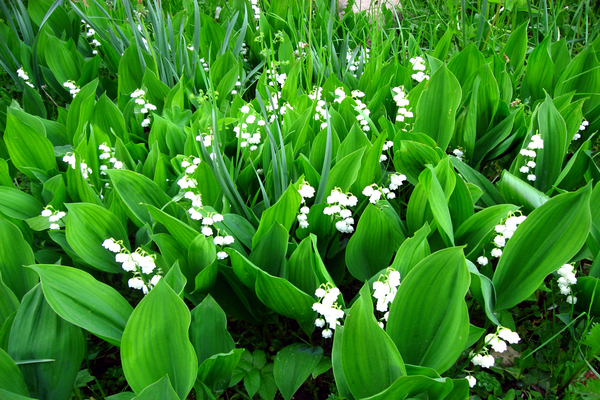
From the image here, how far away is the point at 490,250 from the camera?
1.41 meters

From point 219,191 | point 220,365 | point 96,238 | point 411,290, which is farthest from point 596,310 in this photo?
point 96,238

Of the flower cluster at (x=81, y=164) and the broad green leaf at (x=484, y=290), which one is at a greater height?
the flower cluster at (x=81, y=164)

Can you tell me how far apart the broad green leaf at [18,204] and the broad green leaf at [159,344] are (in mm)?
874

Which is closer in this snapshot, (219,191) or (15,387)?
(15,387)

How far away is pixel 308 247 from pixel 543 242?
649 millimetres

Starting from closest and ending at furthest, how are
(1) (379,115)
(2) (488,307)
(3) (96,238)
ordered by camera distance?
(2) (488,307)
(3) (96,238)
(1) (379,115)

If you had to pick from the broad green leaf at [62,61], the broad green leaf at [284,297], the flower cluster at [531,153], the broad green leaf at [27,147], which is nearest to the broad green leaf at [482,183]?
the flower cluster at [531,153]

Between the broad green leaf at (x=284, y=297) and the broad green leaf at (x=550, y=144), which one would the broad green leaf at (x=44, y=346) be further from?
the broad green leaf at (x=550, y=144)

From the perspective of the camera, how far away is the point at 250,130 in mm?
1829

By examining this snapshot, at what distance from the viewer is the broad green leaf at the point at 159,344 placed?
3.33 ft

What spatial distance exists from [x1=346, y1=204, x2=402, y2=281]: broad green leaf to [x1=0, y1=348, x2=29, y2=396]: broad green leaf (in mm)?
936

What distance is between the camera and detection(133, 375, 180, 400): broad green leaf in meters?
0.89

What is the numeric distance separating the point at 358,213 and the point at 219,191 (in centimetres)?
55

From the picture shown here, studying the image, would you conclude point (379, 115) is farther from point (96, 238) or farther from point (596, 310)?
point (96, 238)
